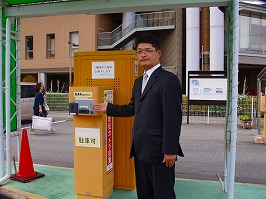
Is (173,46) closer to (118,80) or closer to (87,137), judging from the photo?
(118,80)

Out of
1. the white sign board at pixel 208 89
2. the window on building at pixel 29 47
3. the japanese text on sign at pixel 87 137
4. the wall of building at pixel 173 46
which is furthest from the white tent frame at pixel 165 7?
the window on building at pixel 29 47

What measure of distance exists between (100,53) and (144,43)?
1.34m

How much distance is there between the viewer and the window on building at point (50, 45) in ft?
97.2

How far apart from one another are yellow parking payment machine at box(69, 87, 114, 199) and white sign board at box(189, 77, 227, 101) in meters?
8.22

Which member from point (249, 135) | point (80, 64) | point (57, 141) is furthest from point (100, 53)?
point (249, 135)

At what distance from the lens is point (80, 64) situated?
4.27m

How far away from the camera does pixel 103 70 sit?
418 centimetres

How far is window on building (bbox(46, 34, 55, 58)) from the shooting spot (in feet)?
97.2

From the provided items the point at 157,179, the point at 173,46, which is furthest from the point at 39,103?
the point at 173,46

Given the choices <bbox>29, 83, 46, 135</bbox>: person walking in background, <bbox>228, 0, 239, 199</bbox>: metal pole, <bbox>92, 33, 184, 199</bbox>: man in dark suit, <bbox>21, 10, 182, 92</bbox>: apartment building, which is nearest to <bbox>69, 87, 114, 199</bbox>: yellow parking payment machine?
<bbox>92, 33, 184, 199</bbox>: man in dark suit

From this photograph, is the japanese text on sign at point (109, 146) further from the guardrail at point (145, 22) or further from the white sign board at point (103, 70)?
the guardrail at point (145, 22)

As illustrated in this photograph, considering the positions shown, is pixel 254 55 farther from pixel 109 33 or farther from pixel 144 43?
pixel 144 43

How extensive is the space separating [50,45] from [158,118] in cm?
2918

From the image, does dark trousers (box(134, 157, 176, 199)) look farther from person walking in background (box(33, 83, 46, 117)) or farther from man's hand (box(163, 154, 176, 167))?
person walking in background (box(33, 83, 46, 117))
